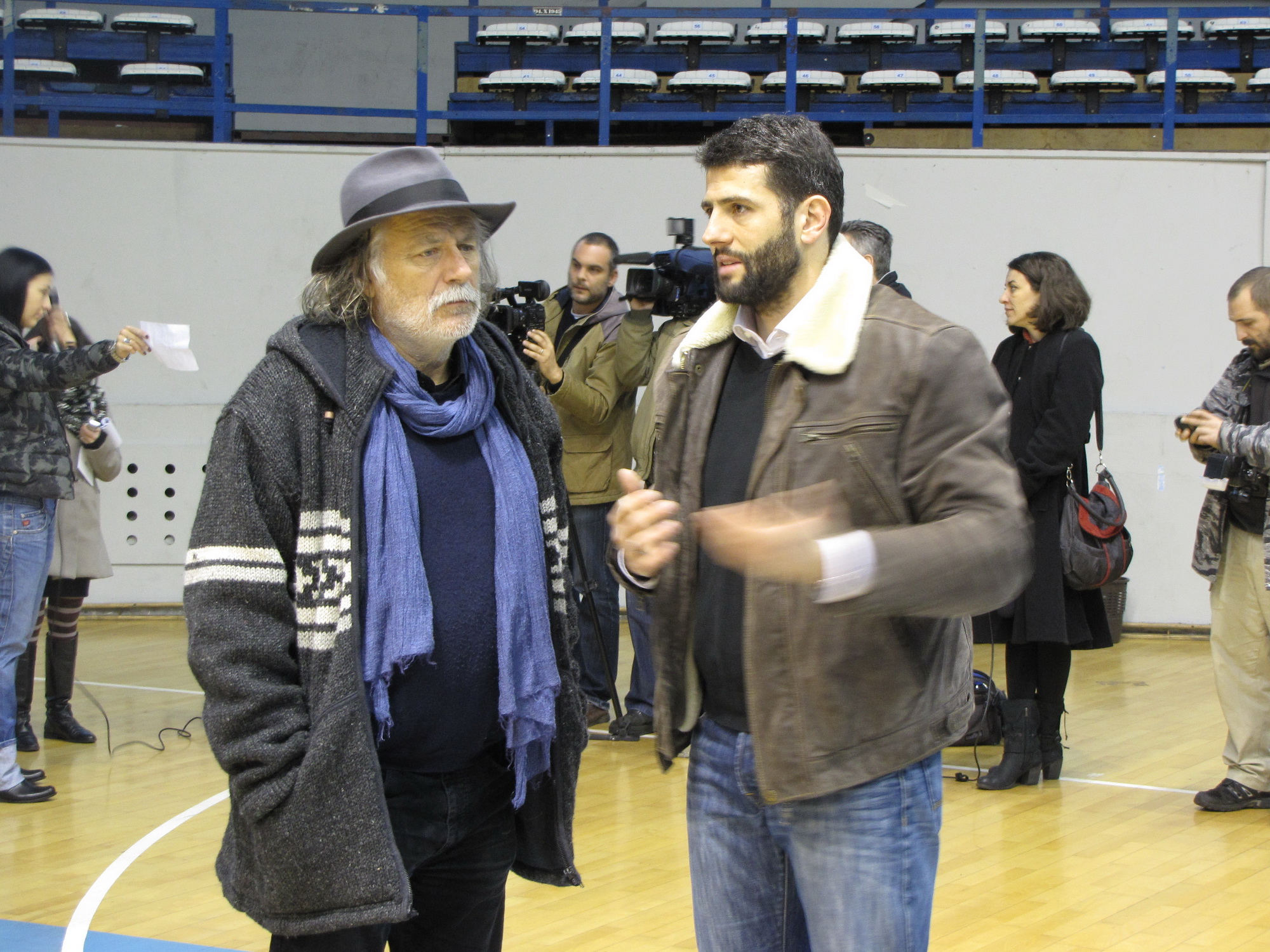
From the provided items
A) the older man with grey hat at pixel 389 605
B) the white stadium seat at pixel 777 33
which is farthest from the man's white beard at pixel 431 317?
the white stadium seat at pixel 777 33

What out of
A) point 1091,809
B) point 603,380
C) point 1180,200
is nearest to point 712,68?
point 1180,200

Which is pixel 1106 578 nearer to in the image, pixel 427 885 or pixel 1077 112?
pixel 427 885

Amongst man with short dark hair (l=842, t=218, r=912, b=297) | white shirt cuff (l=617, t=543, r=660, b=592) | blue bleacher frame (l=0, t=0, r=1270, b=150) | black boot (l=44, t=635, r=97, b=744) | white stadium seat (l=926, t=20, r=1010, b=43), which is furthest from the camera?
white stadium seat (l=926, t=20, r=1010, b=43)

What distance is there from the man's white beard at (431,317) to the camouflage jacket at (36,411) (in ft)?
8.85

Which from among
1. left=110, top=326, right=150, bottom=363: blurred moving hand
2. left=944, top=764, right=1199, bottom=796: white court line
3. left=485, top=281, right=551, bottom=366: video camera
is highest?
left=485, top=281, right=551, bottom=366: video camera

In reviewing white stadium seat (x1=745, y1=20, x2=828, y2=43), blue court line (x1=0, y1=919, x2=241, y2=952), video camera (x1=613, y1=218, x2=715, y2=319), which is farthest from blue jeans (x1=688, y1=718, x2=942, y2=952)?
white stadium seat (x1=745, y1=20, x2=828, y2=43)

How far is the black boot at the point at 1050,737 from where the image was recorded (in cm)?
484

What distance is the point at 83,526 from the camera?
5.34 m

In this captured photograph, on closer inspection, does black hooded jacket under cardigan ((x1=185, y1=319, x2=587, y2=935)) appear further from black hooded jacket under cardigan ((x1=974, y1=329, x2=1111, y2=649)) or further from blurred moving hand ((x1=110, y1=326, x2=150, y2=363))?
black hooded jacket under cardigan ((x1=974, y1=329, x2=1111, y2=649))

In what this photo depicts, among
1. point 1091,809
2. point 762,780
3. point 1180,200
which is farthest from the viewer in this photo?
point 1180,200

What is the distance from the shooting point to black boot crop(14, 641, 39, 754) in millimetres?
5234

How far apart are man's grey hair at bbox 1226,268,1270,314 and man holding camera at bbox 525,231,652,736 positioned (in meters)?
2.39

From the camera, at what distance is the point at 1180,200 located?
329 inches

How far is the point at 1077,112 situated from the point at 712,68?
302cm
